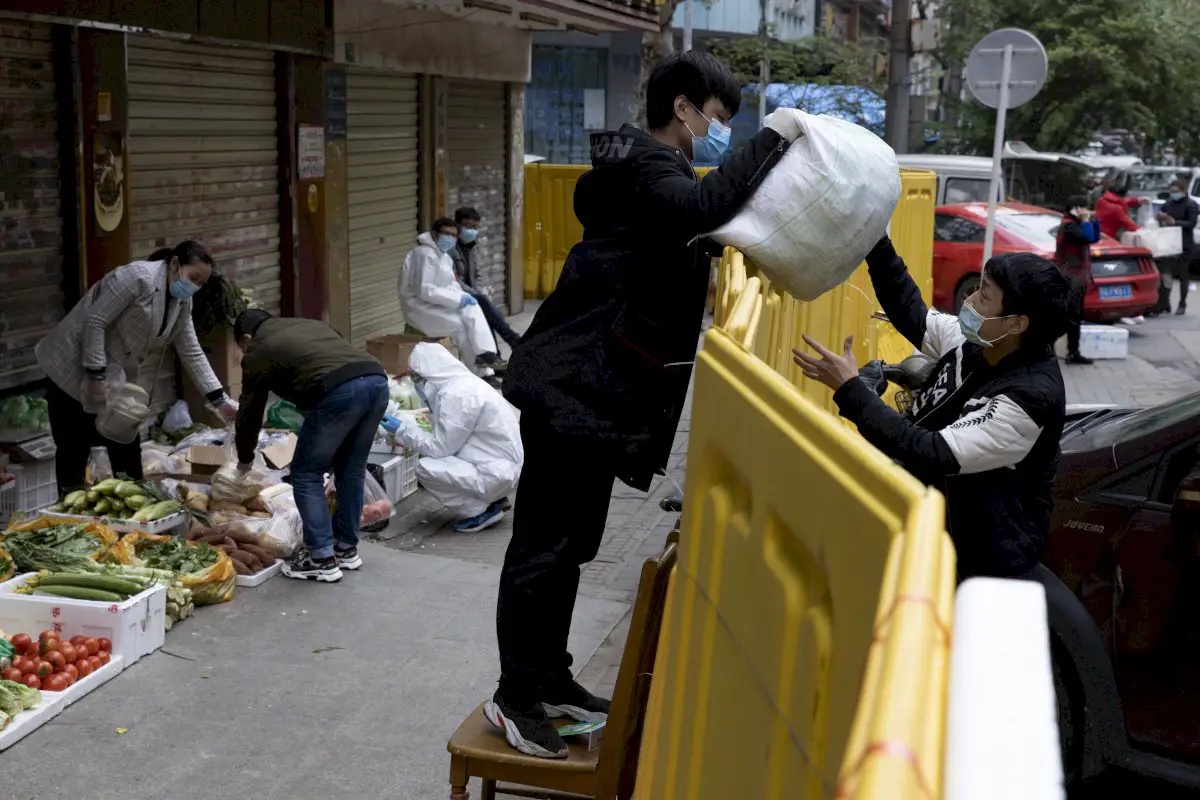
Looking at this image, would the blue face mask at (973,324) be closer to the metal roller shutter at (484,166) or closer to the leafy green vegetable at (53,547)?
the leafy green vegetable at (53,547)

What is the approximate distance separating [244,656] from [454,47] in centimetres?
959

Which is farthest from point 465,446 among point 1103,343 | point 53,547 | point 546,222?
point 546,222

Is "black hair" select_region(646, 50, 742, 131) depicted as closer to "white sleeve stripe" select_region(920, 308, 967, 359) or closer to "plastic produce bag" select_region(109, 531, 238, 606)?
"white sleeve stripe" select_region(920, 308, 967, 359)

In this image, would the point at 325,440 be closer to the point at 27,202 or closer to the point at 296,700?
the point at 296,700

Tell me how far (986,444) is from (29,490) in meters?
5.83

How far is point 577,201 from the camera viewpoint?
3.41 m

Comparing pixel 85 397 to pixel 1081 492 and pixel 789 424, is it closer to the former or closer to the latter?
pixel 1081 492

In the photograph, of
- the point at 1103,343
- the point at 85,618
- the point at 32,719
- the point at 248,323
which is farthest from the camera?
the point at 1103,343

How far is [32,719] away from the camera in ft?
16.7

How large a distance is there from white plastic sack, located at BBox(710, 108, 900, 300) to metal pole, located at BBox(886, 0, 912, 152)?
1769cm

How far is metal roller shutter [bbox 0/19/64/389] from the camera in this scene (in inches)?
309

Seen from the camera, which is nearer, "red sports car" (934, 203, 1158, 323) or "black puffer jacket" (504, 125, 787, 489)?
"black puffer jacket" (504, 125, 787, 489)

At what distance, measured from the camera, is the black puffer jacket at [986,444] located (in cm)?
369

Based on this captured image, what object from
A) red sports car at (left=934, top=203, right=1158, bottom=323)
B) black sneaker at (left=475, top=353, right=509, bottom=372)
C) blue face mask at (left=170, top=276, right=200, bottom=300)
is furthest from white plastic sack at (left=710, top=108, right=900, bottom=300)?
red sports car at (left=934, top=203, right=1158, bottom=323)
